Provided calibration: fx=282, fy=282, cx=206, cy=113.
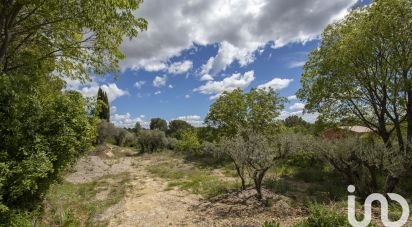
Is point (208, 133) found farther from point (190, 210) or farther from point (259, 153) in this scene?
point (190, 210)

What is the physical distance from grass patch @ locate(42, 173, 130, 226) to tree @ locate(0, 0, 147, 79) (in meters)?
3.72

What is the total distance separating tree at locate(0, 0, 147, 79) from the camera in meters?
6.38

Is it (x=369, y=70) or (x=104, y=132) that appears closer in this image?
(x=369, y=70)

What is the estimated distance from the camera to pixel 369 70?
13.1 metres

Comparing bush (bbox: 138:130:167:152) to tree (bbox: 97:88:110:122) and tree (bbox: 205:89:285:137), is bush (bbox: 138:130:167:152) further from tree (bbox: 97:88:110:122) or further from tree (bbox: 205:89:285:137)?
tree (bbox: 205:89:285:137)

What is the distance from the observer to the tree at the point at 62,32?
6383 millimetres

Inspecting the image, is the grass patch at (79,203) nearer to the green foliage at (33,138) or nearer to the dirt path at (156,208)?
the dirt path at (156,208)

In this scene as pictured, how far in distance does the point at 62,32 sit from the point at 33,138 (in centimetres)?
398

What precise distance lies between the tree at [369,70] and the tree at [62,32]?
374 inches

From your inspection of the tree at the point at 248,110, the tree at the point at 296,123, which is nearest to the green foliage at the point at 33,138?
the tree at the point at 248,110

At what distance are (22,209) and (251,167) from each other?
6.81 m

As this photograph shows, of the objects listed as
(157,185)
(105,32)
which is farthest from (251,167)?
(105,32)

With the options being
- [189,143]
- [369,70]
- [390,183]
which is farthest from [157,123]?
[390,183]

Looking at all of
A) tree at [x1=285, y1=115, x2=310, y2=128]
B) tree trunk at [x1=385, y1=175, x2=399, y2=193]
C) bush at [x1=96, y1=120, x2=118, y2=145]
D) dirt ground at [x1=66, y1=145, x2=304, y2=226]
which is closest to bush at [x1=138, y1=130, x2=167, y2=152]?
bush at [x1=96, y1=120, x2=118, y2=145]
